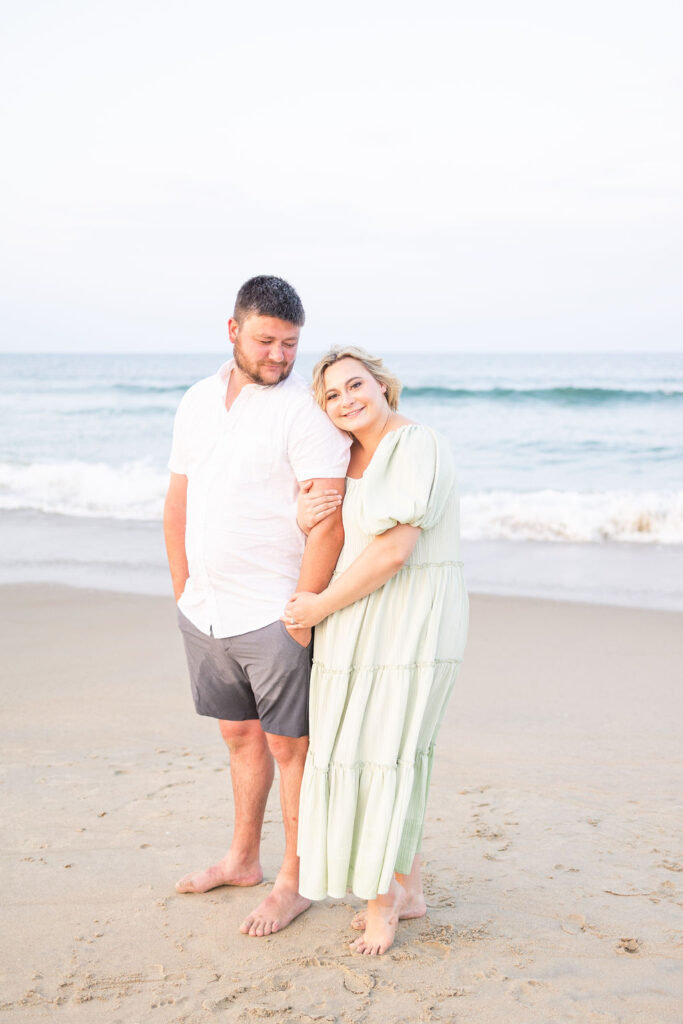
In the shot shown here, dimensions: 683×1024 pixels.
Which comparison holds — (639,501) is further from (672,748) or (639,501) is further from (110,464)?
(110,464)

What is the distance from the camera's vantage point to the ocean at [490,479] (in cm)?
830

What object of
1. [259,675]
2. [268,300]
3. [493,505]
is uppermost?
[268,300]

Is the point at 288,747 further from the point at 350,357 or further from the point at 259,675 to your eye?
the point at 350,357

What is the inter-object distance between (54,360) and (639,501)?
154 feet

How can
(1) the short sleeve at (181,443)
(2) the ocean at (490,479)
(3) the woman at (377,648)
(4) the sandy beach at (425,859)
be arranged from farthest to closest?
(2) the ocean at (490,479), (1) the short sleeve at (181,443), (3) the woman at (377,648), (4) the sandy beach at (425,859)

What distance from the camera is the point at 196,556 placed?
2.97 meters

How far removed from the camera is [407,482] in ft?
8.65

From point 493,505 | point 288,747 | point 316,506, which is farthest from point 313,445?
point 493,505

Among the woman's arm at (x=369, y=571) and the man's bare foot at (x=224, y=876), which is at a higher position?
the woman's arm at (x=369, y=571)

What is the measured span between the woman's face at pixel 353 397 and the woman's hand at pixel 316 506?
21 centimetres

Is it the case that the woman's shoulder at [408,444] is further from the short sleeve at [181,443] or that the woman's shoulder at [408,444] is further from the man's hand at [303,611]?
the short sleeve at [181,443]

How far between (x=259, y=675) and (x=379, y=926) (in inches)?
33.9

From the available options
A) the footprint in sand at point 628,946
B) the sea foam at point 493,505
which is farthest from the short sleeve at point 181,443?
the sea foam at point 493,505

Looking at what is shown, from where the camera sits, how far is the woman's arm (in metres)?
2.63
